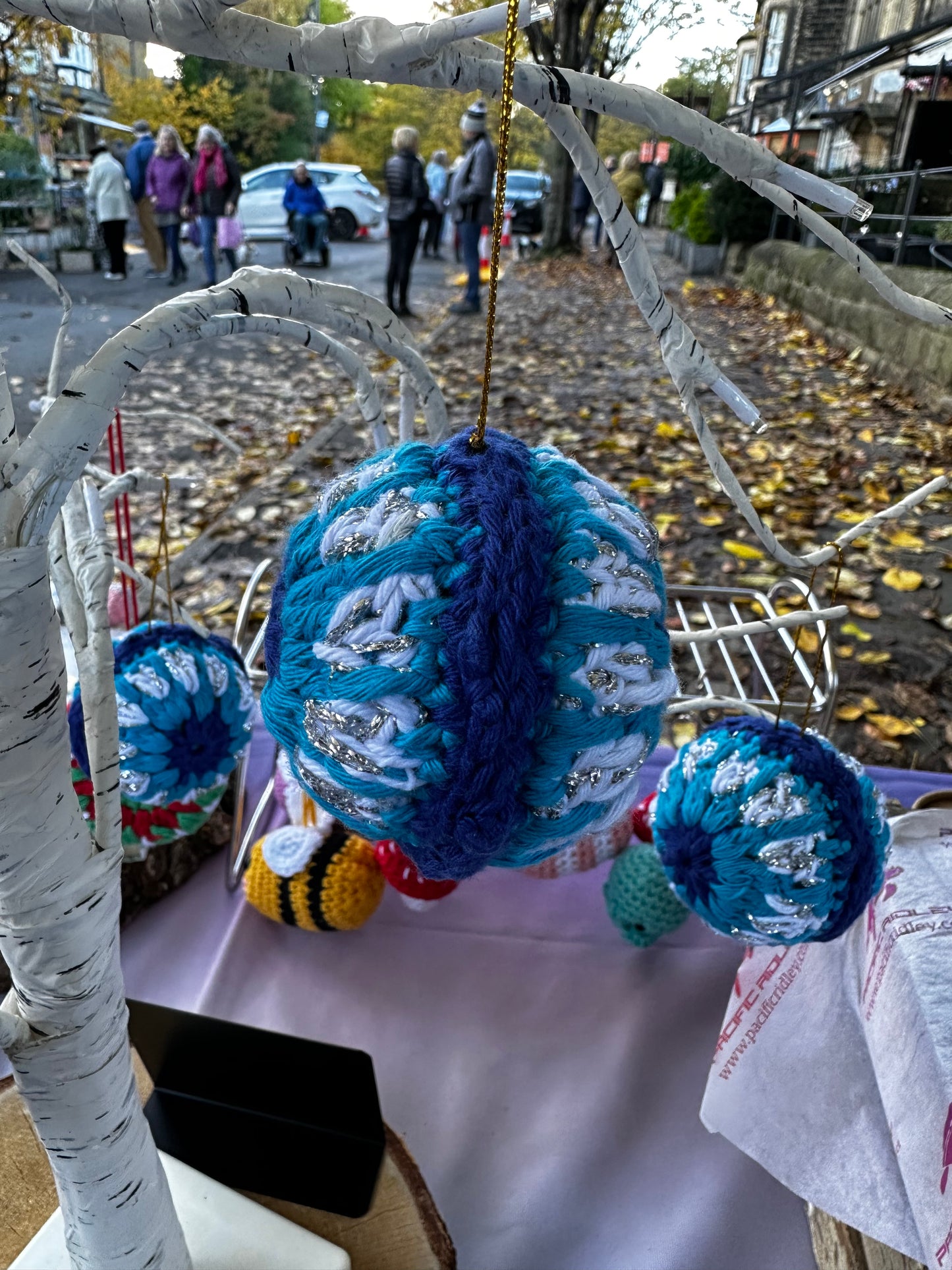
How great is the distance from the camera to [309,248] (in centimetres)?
891

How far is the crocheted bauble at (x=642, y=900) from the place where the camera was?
3.84 ft

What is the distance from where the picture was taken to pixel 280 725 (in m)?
0.60

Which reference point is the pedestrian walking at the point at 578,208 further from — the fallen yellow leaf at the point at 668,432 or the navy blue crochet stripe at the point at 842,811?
the navy blue crochet stripe at the point at 842,811

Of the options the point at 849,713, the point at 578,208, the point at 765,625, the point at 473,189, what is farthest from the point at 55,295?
the point at 578,208

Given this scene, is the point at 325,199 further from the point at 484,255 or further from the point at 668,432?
the point at 668,432

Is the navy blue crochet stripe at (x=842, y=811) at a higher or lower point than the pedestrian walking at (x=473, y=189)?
lower

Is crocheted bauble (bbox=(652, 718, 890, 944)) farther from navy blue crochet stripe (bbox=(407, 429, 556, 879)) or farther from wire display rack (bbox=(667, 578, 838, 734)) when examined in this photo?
wire display rack (bbox=(667, 578, 838, 734))

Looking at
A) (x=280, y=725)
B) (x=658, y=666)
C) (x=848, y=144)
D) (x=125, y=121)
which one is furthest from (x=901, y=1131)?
(x=125, y=121)

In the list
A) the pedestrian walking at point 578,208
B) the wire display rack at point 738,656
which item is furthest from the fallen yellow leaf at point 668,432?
the pedestrian walking at point 578,208

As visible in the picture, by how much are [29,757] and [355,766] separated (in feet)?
0.64

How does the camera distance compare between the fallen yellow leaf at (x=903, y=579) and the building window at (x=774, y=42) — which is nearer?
the building window at (x=774, y=42)

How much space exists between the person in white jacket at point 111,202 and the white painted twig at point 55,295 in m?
6.81

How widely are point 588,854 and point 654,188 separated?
7.74 meters

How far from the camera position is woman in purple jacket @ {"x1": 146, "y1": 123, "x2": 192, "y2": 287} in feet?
22.6
